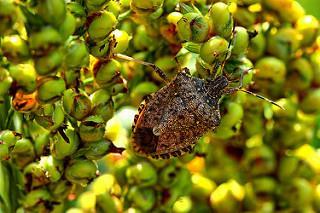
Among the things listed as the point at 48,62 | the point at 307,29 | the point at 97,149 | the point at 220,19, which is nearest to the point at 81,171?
the point at 97,149

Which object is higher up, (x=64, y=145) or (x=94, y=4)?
(x=94, y=4)

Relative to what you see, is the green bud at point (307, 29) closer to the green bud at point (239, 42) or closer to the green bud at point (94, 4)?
the green bud at point (239, 42)

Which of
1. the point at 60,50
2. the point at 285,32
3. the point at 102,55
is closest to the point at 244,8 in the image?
the point at 285,32

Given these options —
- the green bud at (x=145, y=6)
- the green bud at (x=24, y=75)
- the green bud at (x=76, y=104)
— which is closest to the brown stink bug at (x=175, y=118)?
the green bud at (x=145, y=6)

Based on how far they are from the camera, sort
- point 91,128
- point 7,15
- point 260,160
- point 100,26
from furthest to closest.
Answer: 1. point 260,160
2. point 91,128
3. point 100,26
4. point 7,15

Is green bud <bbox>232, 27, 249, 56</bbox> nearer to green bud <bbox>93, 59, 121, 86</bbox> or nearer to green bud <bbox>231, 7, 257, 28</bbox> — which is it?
green bud <bbox>231, 7, 257, 28</bbox>

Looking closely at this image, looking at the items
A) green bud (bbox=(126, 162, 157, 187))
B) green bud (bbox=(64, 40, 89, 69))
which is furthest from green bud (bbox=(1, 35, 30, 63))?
green bud (bbox=(126, 162, 157, 187))

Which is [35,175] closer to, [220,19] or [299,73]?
[220,19]
